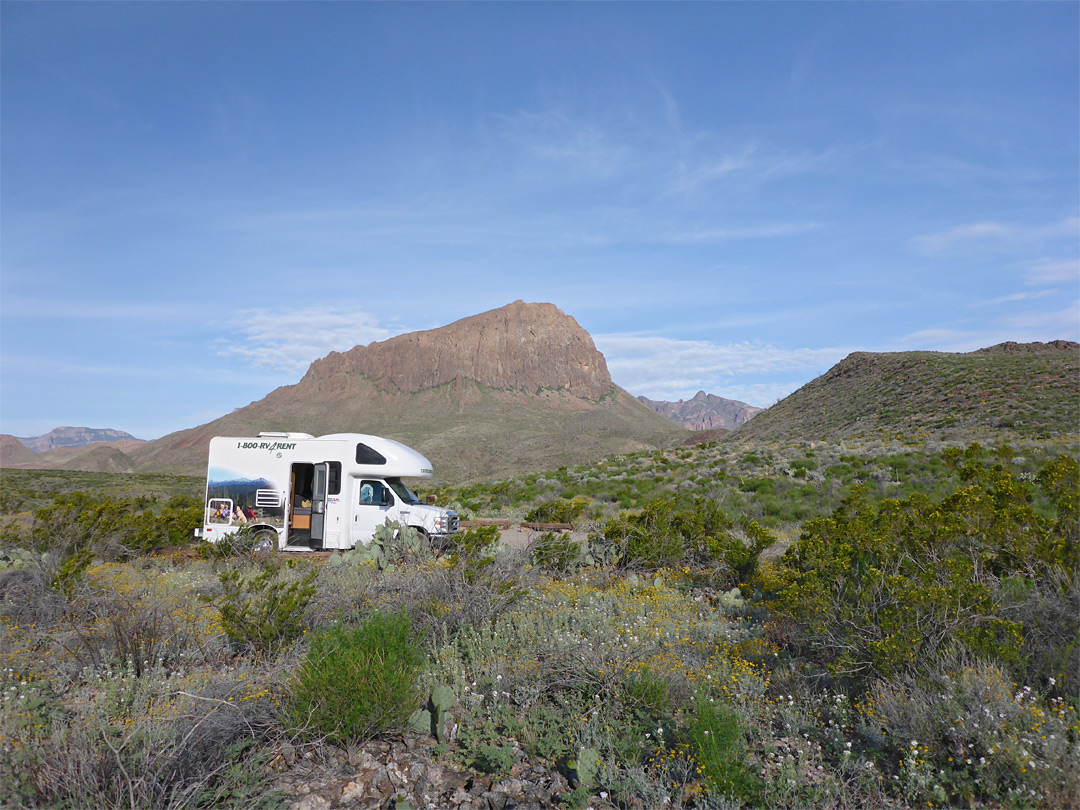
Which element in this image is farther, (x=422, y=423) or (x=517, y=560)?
(x=422, y=423)

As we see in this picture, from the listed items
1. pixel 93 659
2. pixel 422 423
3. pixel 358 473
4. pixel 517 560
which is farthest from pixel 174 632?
pixel 422 423

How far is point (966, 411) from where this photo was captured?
3262 cm

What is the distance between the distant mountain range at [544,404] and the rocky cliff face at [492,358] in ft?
→ 1.34

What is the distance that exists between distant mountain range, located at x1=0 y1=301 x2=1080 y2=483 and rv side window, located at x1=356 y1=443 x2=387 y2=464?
26.0m

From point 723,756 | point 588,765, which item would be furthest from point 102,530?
point 723,756

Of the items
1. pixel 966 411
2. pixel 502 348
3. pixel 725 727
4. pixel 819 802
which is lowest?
pixel 819 802

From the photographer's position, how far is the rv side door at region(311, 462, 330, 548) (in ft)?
42.8

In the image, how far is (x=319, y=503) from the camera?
517 inches

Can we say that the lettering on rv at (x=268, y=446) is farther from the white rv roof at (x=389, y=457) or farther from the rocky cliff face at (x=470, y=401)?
the rocky cliff face at (x=470, y=401)

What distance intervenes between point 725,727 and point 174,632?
18.0ft

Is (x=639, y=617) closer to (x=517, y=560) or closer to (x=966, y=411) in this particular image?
(x=517, y=560)

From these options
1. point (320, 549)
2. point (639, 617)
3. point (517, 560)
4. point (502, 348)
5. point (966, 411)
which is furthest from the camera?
point (502, 348)

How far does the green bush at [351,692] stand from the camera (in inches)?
176

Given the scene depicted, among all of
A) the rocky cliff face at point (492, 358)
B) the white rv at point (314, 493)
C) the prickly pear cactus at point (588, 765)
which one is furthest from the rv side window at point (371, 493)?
the rocky cliff face at point (492, 358)
